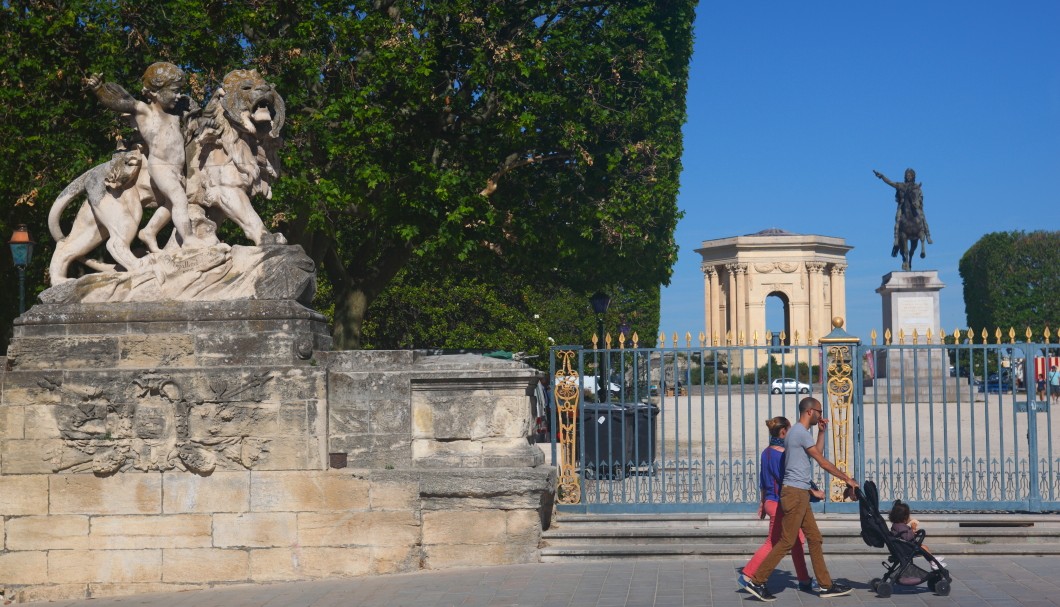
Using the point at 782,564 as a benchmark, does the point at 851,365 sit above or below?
above

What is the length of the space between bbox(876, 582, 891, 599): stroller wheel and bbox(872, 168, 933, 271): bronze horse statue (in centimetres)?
3132

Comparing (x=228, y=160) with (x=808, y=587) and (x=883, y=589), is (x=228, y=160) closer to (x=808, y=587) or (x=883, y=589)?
(x=808, y=587)

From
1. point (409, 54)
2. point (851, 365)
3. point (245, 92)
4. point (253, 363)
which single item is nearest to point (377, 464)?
point (253, 363)

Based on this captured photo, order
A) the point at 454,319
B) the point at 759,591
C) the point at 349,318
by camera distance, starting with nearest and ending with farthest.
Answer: the point at 759,591 < the point at 349,318 < the point at 454,319

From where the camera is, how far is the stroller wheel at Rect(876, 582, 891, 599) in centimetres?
875

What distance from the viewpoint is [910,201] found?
39594 millimetres

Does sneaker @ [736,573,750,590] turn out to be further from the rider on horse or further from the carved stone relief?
the rider on horse

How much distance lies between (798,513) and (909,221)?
3232cm

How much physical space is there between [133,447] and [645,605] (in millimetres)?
4295

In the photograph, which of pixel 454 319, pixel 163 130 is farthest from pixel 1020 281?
pixel 163 130

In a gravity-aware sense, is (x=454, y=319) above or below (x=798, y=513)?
above

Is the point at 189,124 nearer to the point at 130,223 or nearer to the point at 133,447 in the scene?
the point at 130,223

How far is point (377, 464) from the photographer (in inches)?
397

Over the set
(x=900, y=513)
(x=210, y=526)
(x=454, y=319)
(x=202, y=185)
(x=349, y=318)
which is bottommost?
(x=210, y=526)
